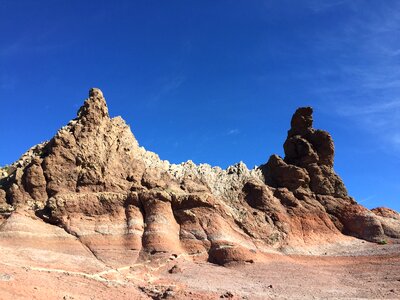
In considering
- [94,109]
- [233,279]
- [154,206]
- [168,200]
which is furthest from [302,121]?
[233,279]

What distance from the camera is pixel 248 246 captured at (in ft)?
146

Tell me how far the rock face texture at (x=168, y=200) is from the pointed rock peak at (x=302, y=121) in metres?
2.44

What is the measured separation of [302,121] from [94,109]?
2579cm

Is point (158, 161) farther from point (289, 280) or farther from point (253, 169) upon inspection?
point (289, 280)

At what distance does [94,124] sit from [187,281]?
19.1 meters

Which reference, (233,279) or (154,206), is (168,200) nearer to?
(154,206)

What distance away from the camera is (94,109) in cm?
4841

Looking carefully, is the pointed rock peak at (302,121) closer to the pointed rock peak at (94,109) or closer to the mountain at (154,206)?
the mountain at (154,206)

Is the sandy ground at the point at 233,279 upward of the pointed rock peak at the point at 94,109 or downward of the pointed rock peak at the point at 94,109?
downward

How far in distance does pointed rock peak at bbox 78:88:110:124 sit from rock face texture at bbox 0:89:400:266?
0.10 metres

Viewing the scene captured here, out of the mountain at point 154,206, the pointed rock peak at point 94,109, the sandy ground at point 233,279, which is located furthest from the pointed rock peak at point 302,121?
the pointed rock peak at point 94,109

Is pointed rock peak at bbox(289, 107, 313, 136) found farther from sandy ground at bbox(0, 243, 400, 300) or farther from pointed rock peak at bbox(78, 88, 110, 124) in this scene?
pointed rock peak at bbox(78, 88, 110, 124)

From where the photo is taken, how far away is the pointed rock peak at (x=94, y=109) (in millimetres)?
48000

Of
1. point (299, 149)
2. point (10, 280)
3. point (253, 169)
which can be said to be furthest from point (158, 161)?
point (10, 280)
